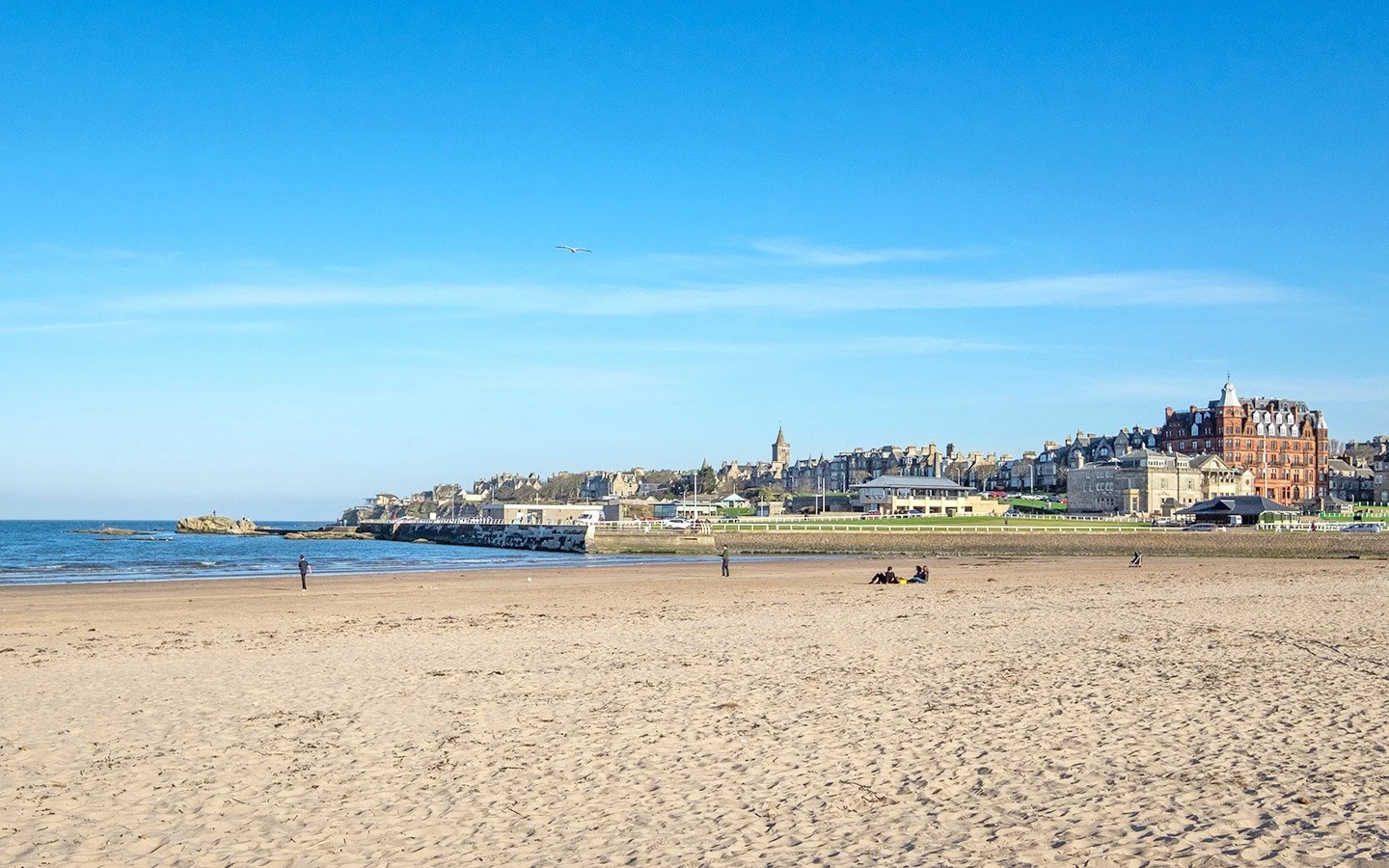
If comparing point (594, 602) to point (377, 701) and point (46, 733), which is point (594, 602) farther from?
point (46, 733)

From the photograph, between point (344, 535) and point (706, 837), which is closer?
point (706, 837)

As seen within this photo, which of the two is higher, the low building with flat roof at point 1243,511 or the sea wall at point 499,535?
the low building with flat roof at point 1243,511

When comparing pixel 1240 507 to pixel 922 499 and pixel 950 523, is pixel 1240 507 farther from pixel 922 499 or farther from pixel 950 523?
pixel 922 499

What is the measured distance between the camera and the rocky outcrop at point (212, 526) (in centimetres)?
15588

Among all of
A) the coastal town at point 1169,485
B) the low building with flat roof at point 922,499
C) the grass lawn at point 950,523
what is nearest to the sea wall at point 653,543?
the grass lawn at point 950,523

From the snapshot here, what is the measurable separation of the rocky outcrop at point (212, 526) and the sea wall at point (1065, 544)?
100108mm

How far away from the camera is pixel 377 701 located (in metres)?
13.9

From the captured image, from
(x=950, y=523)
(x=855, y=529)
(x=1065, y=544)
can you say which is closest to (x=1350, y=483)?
(x=950, y=523)

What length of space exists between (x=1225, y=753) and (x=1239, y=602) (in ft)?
61.5

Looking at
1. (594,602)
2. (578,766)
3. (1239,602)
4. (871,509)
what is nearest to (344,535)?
(871,509)

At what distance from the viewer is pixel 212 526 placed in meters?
156

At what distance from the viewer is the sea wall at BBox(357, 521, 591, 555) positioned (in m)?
85.4

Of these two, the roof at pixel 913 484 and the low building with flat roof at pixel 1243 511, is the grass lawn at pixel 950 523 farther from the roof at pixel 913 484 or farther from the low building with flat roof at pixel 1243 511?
the roof at pixel 913 484

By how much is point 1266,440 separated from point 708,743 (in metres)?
147
